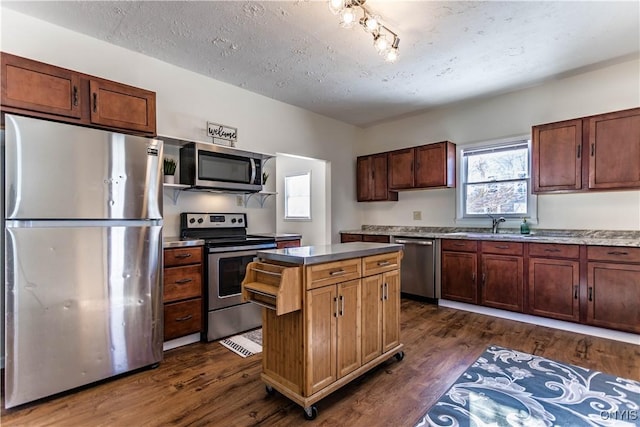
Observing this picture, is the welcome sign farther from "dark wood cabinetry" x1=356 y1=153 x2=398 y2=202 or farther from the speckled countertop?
the speckled countertop

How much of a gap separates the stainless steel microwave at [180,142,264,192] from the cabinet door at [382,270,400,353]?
1.77m

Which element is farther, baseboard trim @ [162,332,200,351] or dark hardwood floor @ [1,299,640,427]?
baseboard trim @ [162,332,200,351]

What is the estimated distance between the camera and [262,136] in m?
3.90

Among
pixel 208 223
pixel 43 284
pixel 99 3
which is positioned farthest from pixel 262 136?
pixel 43 284

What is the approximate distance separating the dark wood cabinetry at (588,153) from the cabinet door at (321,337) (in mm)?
2856

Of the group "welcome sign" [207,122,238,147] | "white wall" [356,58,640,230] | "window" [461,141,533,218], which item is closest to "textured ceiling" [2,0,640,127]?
"white wall" [356,58,640,230]

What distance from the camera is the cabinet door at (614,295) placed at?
273 centimetres

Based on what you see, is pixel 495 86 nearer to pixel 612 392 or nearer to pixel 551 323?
pixel 551 323

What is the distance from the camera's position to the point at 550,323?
320 centimetres

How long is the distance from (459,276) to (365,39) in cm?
281

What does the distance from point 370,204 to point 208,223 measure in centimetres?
291

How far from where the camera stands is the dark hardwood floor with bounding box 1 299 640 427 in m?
1.80

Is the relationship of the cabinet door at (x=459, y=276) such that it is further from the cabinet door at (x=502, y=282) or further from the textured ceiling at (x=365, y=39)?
the textured ceiling at (x=365, y=39)

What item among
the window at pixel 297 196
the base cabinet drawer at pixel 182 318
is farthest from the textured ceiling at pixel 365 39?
the window at pixel 297 196
